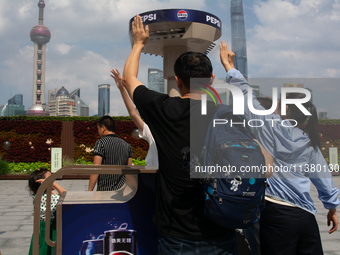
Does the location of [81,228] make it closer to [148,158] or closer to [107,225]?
[107,225]

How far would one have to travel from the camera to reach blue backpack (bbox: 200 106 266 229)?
146 cm

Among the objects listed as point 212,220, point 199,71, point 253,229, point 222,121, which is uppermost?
point 199,71

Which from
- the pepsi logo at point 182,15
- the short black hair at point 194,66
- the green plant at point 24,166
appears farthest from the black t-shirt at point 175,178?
the green plant at point 24,166

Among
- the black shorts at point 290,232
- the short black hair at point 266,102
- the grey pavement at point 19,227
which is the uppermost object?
the short black hair at point 266,102

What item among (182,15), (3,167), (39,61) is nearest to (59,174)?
(182,15)

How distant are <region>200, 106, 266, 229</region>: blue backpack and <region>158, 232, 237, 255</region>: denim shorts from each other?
0.18 metres

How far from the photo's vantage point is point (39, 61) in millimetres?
148000

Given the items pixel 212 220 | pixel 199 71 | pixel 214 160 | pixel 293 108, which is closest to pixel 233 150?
pixel 214 160

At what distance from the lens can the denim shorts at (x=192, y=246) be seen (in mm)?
1604

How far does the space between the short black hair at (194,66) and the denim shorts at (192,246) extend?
37.2 inches

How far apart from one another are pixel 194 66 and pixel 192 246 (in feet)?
3.40

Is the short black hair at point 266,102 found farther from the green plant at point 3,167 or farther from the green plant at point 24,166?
the green plant at point 24,166

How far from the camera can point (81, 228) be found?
2.06 m

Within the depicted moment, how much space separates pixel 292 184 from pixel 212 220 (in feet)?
2.48
